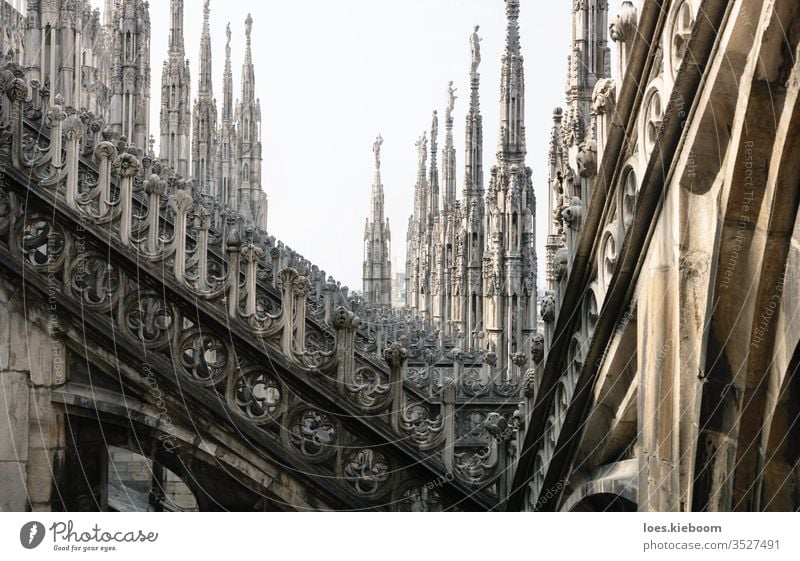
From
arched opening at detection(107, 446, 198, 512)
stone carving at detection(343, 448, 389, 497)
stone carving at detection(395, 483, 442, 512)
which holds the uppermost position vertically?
stone carving at detection(343, 448, 389, 497)

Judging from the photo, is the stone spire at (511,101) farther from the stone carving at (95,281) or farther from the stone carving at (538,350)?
the stone carving at (538,350)

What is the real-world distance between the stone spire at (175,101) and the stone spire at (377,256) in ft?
50.9

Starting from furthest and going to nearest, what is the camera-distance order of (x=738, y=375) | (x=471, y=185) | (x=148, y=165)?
(x=471, y=185) → (x=148, y=165) → (x=738, y=375)

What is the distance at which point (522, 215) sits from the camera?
78.6 ft

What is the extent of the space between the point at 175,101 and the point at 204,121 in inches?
267

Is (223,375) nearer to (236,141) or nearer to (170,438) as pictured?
(170,438)

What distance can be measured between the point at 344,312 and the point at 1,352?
2383mm

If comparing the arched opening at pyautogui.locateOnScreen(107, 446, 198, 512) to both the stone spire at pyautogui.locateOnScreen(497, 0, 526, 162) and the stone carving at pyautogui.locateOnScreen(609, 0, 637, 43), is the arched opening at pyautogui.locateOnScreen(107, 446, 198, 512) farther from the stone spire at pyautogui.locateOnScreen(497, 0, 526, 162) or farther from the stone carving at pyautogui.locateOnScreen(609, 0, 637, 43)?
the stone spire at pyautogui.locateOnScreen(497, 0, 526, 162)

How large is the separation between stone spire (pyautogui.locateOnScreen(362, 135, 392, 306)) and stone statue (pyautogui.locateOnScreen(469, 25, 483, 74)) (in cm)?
2016

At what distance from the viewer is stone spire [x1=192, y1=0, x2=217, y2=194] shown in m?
44.8

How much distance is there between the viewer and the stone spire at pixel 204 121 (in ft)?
147

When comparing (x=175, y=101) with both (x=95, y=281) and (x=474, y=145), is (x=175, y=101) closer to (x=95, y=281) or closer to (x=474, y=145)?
(x=474, y=145)

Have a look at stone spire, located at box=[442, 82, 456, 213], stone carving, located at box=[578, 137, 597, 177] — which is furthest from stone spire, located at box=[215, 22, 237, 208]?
stone carving, located at box=[578, 137, 597, 177]

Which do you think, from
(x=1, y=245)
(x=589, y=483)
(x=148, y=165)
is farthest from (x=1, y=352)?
(x=148, y=165)
